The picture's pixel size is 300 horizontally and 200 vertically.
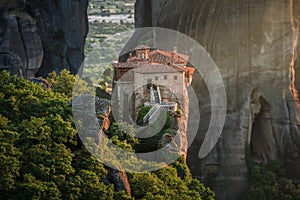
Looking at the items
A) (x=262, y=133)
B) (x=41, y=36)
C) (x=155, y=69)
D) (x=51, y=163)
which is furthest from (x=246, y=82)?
(x=51, y=163)

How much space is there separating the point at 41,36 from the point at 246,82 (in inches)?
917

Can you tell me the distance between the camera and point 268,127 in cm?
6047

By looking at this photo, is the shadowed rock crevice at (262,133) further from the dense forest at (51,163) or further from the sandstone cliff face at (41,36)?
the dense forest at (51,163)

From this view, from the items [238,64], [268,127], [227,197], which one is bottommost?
[227,197]

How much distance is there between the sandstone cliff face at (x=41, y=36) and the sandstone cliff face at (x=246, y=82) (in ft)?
48.3

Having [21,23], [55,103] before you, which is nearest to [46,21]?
[21,23]

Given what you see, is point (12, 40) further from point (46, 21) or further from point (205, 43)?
point (205, 43)

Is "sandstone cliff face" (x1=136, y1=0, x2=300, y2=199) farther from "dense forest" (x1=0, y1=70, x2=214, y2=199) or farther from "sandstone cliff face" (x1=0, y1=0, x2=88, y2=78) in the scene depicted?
"dense forest" (x1=0, y1=70, x2=214, y2=199)

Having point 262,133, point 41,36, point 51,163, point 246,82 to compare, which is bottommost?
point 262,133

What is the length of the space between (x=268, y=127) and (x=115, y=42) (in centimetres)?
8301

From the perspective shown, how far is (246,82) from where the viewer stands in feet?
194

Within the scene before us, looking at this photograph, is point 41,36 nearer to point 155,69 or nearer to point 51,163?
point 155,69

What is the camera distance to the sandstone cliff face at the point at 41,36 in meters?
64.9

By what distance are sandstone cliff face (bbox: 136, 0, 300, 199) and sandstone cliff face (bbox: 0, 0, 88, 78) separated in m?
14.7
